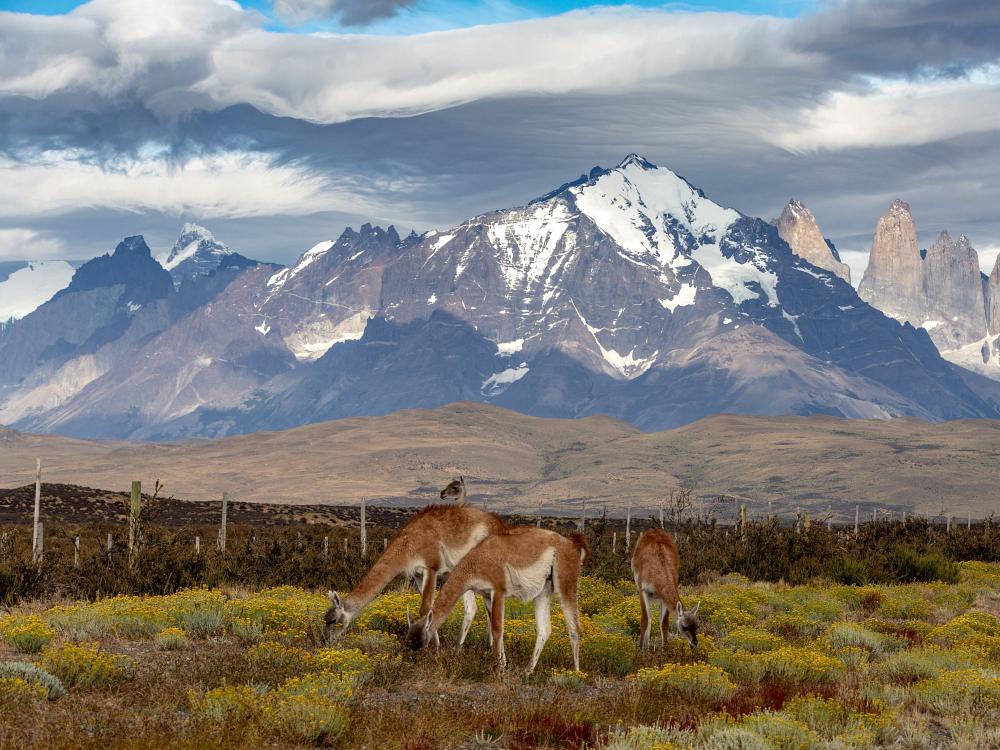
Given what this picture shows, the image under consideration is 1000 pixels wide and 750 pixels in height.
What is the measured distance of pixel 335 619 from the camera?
1535cm

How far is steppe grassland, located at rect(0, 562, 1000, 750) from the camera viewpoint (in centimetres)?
1062

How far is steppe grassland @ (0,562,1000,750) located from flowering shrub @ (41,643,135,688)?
0.07ft

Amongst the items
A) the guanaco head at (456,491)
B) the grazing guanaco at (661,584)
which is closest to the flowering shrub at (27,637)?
the guanaco head at (456,491)

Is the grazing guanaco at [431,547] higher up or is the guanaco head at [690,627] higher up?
the grazing guanaco at [431,547]

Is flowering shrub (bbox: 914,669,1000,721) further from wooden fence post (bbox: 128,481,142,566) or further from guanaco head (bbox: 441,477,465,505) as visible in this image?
wooden fence post (bbox: 128,481,142,566)

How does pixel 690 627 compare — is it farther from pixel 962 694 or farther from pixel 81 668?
pixel 81 668

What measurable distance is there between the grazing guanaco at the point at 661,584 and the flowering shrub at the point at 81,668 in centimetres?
751

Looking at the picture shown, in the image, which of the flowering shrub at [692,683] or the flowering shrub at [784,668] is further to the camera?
the flowering shrub at [784,668]

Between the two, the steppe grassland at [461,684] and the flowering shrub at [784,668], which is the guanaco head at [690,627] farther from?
the flowering shrub at [784,668]

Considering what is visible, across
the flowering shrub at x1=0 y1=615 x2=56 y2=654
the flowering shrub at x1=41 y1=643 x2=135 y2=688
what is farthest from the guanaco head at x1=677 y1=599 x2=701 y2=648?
the flowering shrub at x1=0 y1=615 x2=56 y2=654

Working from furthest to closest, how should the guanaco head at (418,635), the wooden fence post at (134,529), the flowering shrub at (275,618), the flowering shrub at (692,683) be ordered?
1. the wooden fence post at (134,529)
2. the flowering shrub at (275,618)
3. the guanaco head at (418,635)
4. the flowering shrub at (692,683)

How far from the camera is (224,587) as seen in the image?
79.9 feet

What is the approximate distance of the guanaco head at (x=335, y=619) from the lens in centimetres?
1532

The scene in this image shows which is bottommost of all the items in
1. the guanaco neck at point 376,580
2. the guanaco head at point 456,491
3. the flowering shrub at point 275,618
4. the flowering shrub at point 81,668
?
the flowering shrub at point 275,618
